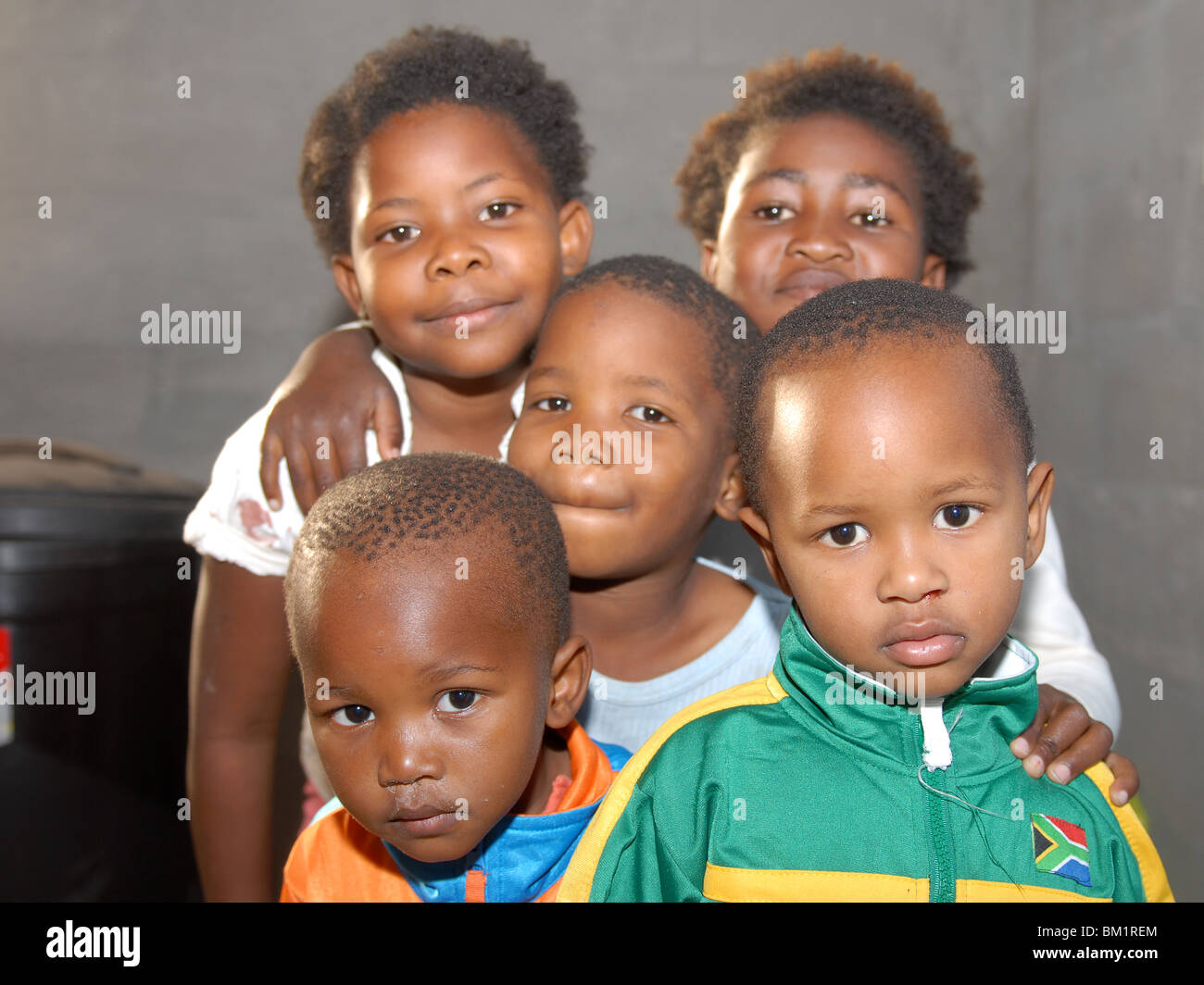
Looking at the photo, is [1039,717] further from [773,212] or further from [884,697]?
[773,212]

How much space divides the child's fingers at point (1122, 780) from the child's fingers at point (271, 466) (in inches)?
46.4

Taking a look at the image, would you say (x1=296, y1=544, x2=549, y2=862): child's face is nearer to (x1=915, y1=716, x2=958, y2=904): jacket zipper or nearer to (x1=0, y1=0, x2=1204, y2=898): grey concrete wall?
(x1=915, y1=716, x2=958, y2=904): jacket zipper

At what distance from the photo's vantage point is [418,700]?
3.63 feet

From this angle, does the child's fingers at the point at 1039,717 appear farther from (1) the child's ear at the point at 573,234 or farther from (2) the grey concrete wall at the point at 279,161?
(2) the grey concrete wall at the point at 279,161

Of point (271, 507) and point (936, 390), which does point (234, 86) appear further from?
point (936, 390)

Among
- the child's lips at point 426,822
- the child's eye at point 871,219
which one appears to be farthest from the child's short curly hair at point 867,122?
the child's lips at point 426,822

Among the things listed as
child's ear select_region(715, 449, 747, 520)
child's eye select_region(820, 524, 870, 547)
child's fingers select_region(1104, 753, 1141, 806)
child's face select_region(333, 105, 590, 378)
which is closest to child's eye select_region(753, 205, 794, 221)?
child's face select_region(333, 105, 590, 378)

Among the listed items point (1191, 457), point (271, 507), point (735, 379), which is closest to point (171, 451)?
point (271, 507)

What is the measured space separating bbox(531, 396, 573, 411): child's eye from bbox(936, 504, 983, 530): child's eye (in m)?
0.58

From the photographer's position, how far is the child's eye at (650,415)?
4.65ft

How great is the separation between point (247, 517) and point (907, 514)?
3.41ft

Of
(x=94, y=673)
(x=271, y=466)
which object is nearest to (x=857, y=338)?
(x=271, y=466)
